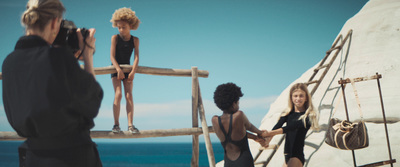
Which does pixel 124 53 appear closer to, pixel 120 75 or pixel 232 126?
pixel 120 75

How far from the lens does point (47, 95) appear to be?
157 centimetres

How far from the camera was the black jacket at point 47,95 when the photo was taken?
1584 millimetres

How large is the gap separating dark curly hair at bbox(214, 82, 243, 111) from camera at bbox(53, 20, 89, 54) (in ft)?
6.08

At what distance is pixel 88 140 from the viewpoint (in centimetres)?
183

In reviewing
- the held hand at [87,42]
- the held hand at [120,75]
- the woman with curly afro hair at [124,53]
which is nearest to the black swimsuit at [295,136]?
the woman with curly afro hair at [124,53]

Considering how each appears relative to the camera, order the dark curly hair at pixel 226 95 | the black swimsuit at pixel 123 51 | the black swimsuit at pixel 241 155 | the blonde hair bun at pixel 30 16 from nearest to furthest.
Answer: the blonde hair bun at pixel 30 16
the black swimsuit at pixel 241 155
the dark curly hair at pixel 226 95
the black swimsuit at pixel 123 51

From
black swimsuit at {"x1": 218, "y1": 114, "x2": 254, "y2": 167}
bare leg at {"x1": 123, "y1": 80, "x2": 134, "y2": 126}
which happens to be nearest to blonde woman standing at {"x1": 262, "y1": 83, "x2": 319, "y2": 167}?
black swimsuit at {"x1": 218, "y1": 114, "x2": 254, "y2": 167}

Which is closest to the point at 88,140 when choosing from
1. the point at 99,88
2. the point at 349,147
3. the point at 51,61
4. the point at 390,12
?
the point at 99,88

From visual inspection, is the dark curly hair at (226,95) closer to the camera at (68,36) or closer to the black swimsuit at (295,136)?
the black swimsuit at (295,136)

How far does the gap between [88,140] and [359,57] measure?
7.08 m

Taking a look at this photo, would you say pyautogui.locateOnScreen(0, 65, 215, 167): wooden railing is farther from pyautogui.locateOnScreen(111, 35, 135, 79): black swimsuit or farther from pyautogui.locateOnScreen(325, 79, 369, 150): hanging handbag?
pyautogui.locateOnScreen(325, 79, 369, 150): hanging handbag

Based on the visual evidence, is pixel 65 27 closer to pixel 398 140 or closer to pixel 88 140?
pixel 88 140

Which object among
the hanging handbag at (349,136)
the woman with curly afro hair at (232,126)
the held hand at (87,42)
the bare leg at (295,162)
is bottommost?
the bare leg at (295,162)

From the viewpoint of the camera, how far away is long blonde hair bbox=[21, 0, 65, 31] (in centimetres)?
176
